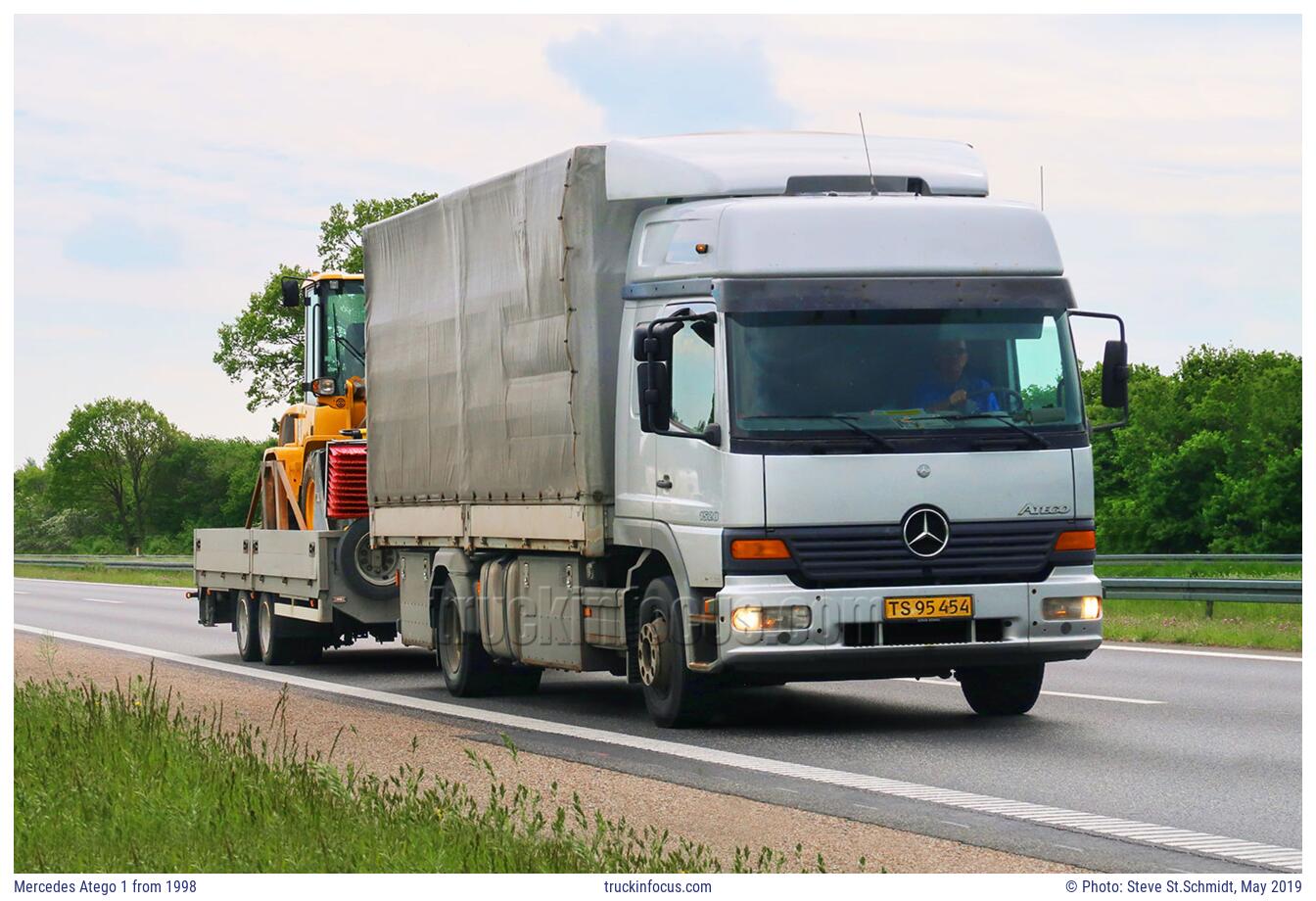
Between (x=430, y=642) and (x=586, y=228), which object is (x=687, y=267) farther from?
(x=430, y=642)

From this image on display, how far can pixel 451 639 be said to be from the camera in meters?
16.1

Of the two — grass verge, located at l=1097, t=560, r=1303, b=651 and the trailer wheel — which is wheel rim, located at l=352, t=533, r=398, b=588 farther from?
grass verge, located at l=1097, t=560, r=1303, b=651

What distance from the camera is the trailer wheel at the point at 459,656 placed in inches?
619

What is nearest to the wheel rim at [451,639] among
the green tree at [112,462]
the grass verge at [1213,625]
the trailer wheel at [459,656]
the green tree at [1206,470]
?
the trailer wheel at [459,656]

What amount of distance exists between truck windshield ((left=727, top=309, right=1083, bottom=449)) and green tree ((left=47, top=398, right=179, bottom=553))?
10069 cm

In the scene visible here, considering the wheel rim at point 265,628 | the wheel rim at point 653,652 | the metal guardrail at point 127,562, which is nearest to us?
the wheel rim at point 653,652

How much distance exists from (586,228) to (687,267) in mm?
1096

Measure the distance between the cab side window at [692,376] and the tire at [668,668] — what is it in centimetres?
110

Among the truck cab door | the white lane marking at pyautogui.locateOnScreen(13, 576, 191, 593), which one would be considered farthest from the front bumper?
the white lane marking at pyautogui.locateOnScreen(13, 576, 191, 593)

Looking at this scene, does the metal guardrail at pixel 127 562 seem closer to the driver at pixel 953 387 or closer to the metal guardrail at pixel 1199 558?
the metal guardrail at pixel 1199 558

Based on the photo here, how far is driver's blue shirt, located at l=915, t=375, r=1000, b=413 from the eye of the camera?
477 inches

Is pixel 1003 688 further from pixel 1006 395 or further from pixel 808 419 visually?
pixel 808 419

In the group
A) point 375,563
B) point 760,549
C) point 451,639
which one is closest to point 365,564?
point 375,563

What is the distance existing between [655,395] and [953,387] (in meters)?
1.77
